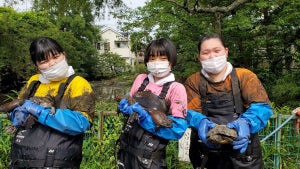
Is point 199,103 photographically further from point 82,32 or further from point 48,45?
point 82,32

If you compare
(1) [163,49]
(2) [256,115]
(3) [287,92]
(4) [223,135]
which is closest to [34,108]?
(1) [163,49]

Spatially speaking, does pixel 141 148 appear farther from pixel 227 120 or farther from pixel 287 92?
pixel 287 92

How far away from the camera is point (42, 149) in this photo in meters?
2.29

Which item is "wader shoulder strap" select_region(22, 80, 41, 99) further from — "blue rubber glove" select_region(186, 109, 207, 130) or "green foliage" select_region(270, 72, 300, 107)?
"green foliage" select_region(270, 72, 300, 107)

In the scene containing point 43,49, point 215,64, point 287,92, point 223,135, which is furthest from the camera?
point 287,92

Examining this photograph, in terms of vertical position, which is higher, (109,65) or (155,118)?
(155,118)

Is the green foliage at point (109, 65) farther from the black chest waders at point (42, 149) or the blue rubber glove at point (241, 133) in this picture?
the blue rubber glove at point (241, 133)

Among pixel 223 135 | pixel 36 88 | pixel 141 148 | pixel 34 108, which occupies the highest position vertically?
pixel 36 88

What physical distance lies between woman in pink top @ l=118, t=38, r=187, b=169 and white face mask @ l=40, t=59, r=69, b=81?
1.69 ft

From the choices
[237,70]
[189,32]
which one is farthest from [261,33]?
[237,70]

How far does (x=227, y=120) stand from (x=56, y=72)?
1.37 m

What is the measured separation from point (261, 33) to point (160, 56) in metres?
7.69

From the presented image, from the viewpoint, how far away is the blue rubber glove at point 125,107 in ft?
8.11

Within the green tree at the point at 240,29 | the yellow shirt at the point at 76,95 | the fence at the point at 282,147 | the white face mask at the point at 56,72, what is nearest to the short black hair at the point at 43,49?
the white face mask at the point at 56,72
